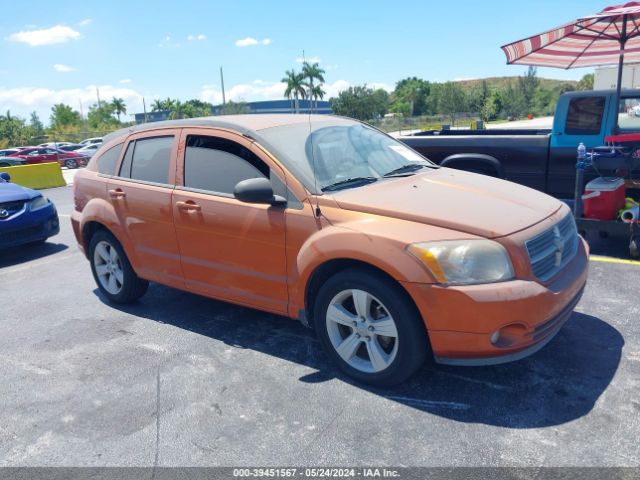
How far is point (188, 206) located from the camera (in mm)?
4238

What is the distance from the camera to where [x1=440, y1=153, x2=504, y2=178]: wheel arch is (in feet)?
24.1

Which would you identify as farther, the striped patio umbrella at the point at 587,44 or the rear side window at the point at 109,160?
the striped patio umbrella at the point at 587,44

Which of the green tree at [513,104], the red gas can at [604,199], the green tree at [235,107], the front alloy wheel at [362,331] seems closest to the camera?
the front alloy wheel at [362,331]

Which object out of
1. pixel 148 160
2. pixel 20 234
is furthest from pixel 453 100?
pixel 148 160

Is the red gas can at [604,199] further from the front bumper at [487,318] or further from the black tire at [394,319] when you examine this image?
the black tire at [394,319]

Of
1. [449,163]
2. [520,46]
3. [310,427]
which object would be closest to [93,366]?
[310,427]

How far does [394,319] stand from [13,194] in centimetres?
660

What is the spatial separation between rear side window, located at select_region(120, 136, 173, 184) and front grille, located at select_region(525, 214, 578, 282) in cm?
291

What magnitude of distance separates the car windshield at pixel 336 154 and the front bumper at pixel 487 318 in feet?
3.58

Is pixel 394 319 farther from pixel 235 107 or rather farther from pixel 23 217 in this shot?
pixel 235 107

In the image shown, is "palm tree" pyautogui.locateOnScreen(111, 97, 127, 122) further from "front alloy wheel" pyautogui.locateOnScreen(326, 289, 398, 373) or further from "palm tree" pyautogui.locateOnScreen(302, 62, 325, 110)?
"front alloy wheel" pyautogui.locateOnScreen(326, 289, 398, 373)

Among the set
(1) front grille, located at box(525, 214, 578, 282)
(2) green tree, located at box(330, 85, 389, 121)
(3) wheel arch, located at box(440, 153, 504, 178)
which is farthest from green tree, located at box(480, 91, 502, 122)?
(1) front grille, located at box(525, 214, 578, 282)

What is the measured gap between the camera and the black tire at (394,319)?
318 cm

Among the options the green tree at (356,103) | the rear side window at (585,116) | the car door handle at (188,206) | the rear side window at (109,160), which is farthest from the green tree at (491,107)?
the car door handle at (188,206)
